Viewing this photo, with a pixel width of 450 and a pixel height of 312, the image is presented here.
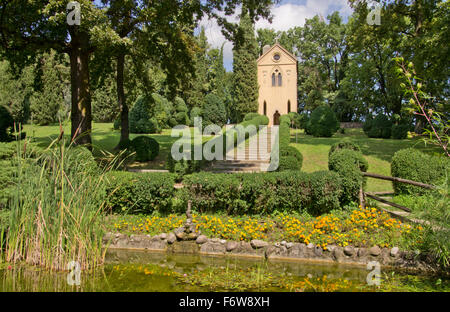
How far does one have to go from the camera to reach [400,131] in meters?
21.0

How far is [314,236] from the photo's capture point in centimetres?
632

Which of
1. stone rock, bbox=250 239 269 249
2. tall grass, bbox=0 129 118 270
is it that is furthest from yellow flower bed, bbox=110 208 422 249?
tall grass, bbox=0 129 118 270

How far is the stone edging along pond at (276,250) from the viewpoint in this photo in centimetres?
550

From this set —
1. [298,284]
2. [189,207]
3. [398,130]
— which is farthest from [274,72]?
[298,284]

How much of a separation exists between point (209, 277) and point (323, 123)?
19401 mm

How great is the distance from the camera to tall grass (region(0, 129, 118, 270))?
14.7ft

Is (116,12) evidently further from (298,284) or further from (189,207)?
(298,284)

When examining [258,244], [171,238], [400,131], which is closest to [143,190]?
[171,238]

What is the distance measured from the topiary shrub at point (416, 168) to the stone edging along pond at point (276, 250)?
3.21m

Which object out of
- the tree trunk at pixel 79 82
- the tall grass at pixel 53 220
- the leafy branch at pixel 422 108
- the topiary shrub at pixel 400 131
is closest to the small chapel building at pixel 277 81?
the topiary shrub at pixel 400 131

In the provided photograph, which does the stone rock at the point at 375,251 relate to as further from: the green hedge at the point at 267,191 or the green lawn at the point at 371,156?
the green lawn at the point at 371,156

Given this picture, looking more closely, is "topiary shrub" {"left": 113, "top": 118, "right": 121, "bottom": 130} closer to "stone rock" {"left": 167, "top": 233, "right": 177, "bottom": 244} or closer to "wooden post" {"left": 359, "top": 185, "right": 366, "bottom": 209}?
"stone rock" {"left": 167, "top": 233, "right": 177, "bottom": 244}

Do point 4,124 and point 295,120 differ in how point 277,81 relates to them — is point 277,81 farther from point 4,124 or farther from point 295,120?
point 4,124
